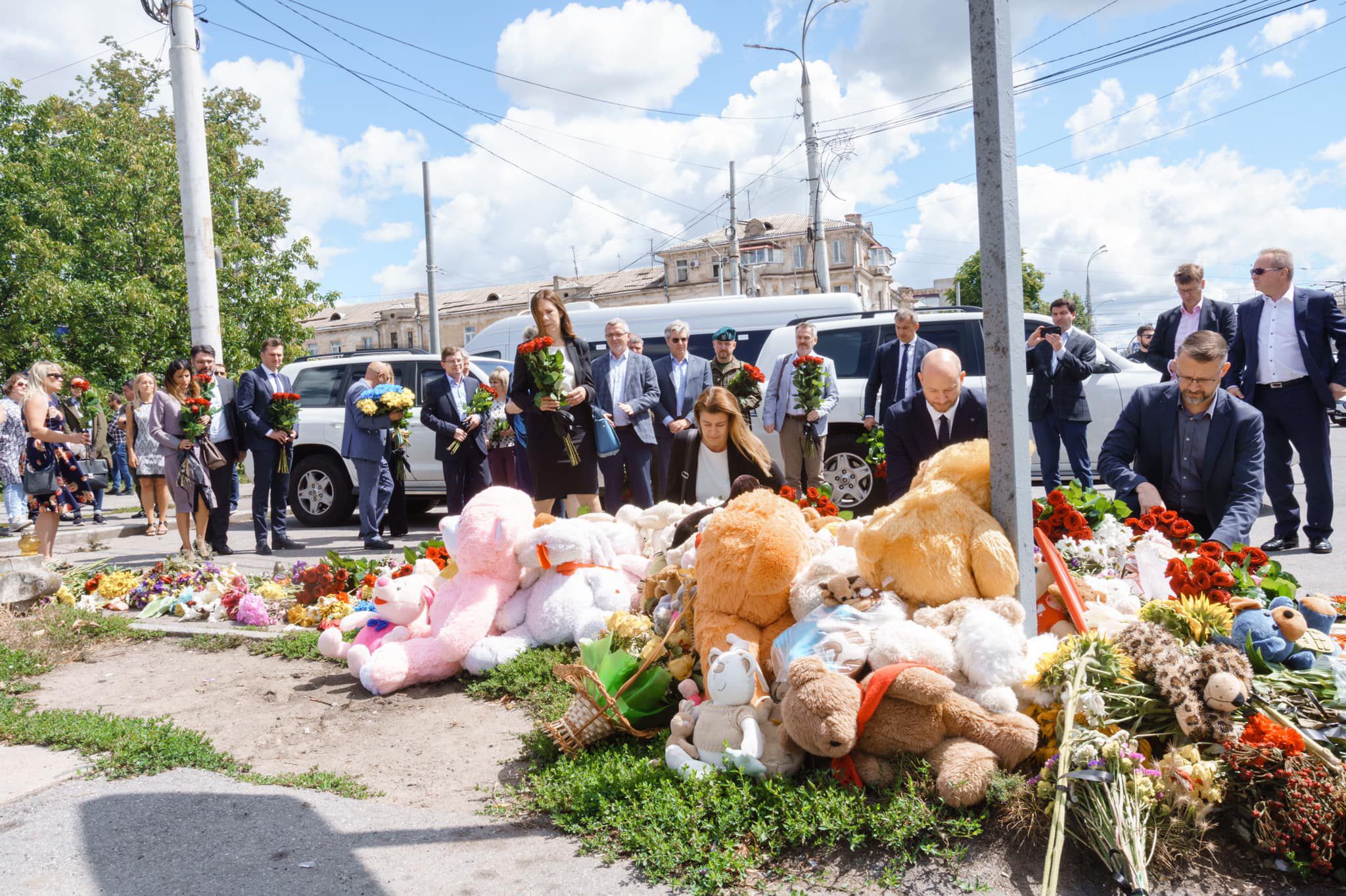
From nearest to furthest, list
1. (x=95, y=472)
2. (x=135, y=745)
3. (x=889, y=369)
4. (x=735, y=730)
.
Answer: (x=735, y=730) → (x=135, y=745) → (x=889, y=369) → (x=95, y=472)

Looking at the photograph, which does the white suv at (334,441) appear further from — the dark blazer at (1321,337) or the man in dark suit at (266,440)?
the dark blazer at (1321,337)

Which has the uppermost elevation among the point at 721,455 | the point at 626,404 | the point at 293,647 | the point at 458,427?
the point at 626,404

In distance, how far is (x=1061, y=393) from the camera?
876 centimetres

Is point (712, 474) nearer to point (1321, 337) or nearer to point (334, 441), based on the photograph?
point (1321, 337)

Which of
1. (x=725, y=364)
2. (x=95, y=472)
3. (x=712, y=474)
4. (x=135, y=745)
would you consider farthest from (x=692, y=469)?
(x=95, y=472)

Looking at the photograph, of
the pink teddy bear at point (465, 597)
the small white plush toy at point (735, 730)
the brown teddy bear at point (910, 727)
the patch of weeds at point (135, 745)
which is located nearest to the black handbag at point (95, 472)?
the patch of weeds at point (135, 745)

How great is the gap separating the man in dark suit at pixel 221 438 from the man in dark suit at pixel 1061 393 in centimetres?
787

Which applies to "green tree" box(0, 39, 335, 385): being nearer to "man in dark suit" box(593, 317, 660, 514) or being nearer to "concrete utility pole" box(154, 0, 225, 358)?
"concrete utility pole" box(154, 0, 225, 358)

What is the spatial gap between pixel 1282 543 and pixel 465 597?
6.06 m

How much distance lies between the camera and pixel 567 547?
15.3 feet

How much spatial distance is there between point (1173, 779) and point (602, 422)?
17.3 feet

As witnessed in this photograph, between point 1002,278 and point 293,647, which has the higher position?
point 1002,278

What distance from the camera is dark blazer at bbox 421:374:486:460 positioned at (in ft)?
29.2

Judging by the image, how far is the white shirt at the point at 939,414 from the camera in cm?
512
